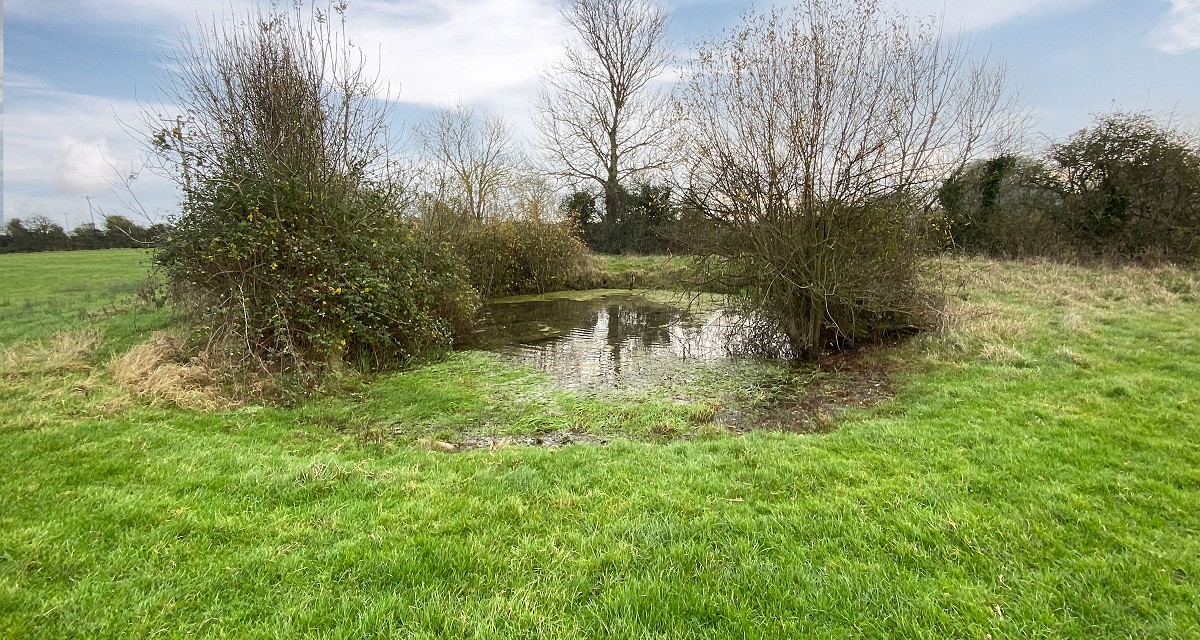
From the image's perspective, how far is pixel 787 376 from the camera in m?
7.50

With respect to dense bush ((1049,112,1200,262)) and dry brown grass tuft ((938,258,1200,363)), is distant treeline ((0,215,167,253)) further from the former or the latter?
dense bush ((1049,112,1200,262))

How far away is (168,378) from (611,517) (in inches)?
Answer: 214

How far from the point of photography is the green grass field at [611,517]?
92.7 inches

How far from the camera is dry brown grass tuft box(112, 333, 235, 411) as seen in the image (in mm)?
5445

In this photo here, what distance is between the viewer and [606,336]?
36.2ft

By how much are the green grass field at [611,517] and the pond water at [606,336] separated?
2187 mm

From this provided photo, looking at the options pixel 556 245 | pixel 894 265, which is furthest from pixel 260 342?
pixel 556 245

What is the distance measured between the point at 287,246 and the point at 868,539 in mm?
7352

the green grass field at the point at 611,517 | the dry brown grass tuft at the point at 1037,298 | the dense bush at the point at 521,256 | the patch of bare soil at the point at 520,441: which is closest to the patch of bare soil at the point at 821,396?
the green grass field at the point at 611,517

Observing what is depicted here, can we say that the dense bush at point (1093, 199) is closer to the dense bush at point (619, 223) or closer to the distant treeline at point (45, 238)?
the dense bush at point (619, 223)

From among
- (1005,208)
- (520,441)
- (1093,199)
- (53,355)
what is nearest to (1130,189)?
(1093,199)

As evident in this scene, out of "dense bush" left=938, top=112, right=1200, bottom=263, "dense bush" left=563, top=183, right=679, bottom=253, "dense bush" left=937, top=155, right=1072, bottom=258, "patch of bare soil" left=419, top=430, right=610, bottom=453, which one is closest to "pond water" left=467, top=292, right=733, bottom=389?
"patch of bare soil" left=419, top=430, right=610, bottom=453

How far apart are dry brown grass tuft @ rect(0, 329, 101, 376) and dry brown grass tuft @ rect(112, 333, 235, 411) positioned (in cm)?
55

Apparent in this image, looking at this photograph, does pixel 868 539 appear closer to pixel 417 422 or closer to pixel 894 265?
pixel 417 422
